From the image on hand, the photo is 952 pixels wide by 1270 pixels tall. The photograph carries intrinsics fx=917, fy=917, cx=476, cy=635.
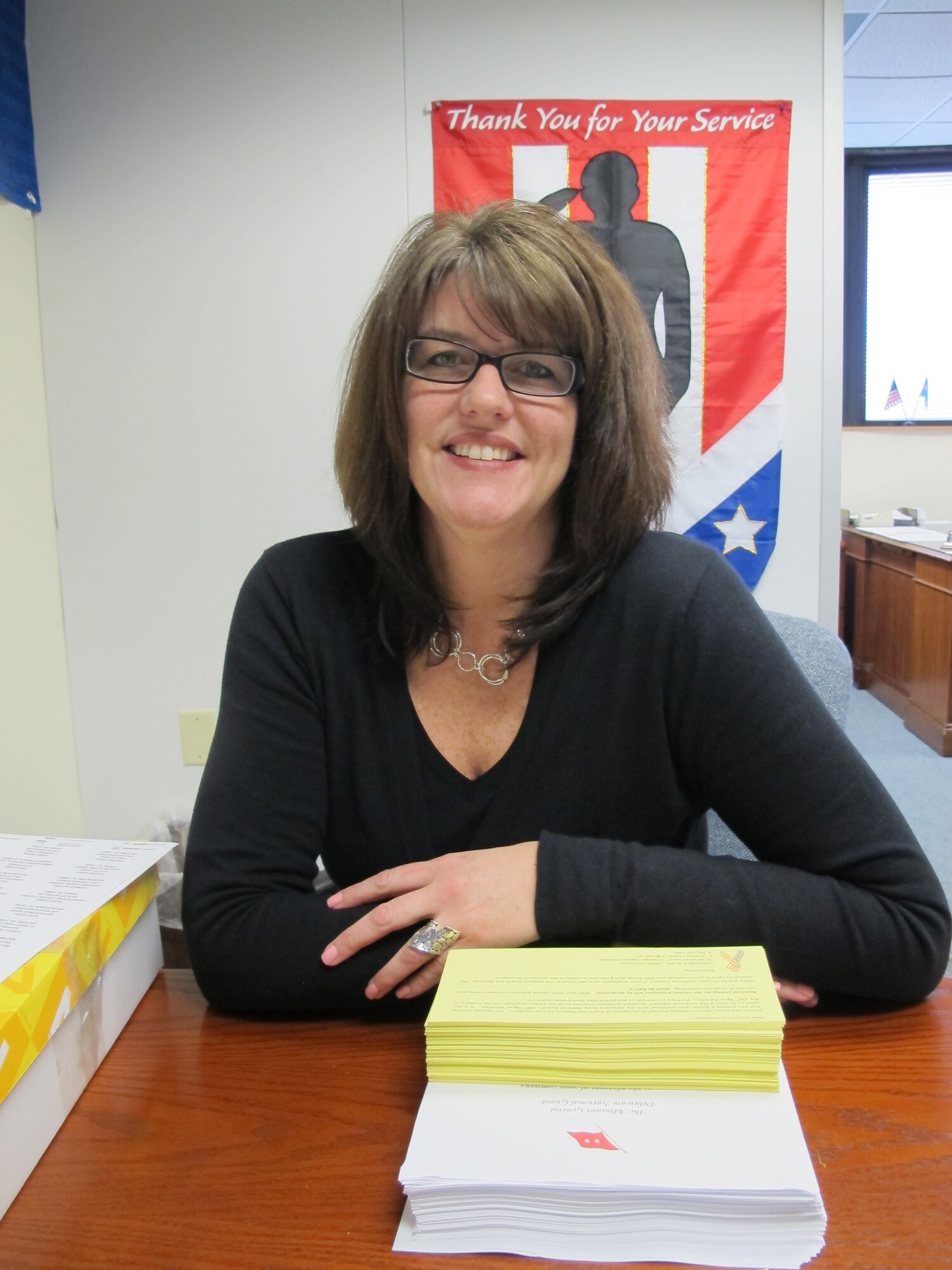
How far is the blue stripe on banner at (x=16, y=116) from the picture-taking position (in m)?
1.98

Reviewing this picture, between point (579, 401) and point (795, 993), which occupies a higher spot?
point (579, 401)

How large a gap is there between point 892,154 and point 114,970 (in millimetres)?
5515

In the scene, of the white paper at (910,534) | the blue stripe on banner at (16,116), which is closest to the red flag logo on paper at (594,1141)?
the blue stripe on banner at (16,116)

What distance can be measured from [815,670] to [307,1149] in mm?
856

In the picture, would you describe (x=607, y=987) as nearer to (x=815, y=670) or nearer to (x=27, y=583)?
(x=815, y=670)

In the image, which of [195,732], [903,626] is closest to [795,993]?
[195,732]

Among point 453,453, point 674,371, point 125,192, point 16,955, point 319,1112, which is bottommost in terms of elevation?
point 319,1112

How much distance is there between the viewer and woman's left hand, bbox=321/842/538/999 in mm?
757

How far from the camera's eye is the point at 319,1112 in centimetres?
63

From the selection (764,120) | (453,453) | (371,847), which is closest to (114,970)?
(371,847)

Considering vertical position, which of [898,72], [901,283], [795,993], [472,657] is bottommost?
[795,993]

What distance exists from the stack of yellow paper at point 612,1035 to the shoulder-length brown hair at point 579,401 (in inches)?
18.6

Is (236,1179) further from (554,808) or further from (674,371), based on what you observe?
(674,371)

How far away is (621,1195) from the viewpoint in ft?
1.64
